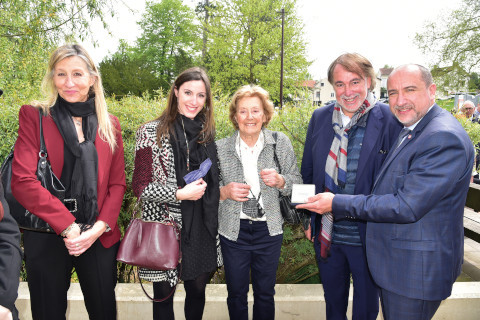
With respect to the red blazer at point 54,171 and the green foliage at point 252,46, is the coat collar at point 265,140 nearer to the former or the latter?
the red blazer at point 54,171

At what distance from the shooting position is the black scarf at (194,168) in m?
2.48

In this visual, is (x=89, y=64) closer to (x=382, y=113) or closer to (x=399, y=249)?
(x=382, y=113)

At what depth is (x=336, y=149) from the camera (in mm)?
2570

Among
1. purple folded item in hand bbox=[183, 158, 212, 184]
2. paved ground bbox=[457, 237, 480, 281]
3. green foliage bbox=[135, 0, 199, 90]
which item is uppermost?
green foliage bbox=[135, 0, 199, 90]

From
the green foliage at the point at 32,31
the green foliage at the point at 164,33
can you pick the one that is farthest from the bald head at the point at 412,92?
the green foliage at the point at 164,33

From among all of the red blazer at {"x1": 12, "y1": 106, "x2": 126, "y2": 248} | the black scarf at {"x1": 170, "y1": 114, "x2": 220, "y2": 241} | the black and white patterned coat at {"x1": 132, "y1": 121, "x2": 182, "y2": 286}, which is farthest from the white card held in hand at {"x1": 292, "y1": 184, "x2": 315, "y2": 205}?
the red blazer at {"x1": 12, "y1": 106, "x2": 126, "y2": 248}

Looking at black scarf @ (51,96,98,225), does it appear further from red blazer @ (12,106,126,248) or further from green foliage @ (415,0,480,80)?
green foliage @ (415,0,480,80)

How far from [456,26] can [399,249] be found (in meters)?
26.3

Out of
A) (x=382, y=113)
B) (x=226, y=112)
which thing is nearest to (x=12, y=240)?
(x=382, y=113)

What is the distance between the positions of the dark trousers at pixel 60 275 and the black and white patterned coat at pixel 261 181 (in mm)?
854

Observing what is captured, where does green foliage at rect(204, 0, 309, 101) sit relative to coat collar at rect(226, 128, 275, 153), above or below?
above

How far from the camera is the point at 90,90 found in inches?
94.7

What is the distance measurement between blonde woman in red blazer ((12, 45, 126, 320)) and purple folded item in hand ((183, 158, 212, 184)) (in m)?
0.51

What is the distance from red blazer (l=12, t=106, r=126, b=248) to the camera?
202 centimetres
